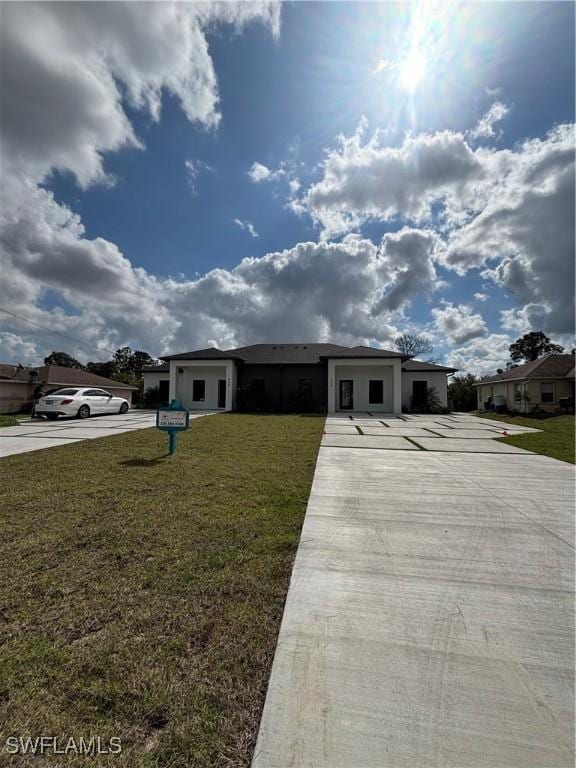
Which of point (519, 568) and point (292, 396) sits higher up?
point (292, 396)

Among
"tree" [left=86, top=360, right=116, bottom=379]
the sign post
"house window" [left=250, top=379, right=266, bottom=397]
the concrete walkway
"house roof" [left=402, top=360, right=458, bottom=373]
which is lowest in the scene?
the concrete walkway

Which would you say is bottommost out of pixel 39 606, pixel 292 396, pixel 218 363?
pixel 39 606

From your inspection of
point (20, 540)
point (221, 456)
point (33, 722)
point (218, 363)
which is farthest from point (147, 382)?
point (33, 722)

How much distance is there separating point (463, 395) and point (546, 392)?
753 centimetres

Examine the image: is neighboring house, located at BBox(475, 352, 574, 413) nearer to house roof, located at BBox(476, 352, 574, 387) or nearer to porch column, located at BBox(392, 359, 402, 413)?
house roof, located at BBox(476, 352, 574, 387)

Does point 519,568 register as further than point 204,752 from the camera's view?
Yes

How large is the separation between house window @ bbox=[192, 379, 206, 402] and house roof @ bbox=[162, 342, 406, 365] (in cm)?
209

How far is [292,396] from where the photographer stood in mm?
20531

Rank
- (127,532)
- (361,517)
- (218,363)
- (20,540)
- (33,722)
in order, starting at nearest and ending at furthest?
1. (33,722)
2. (20,540)
3. (127,532)
4. (361,517)
5. (218,363)

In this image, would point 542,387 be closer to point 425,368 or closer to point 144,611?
point 425,368

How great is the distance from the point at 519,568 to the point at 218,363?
61.2ft

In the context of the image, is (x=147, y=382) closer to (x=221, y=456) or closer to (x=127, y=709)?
(x=221, y=456)

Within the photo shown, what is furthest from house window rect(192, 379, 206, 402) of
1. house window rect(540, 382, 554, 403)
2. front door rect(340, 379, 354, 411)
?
house window rect(540, 382, 554, 403)

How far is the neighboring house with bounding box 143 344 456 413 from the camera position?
65.6 ft
